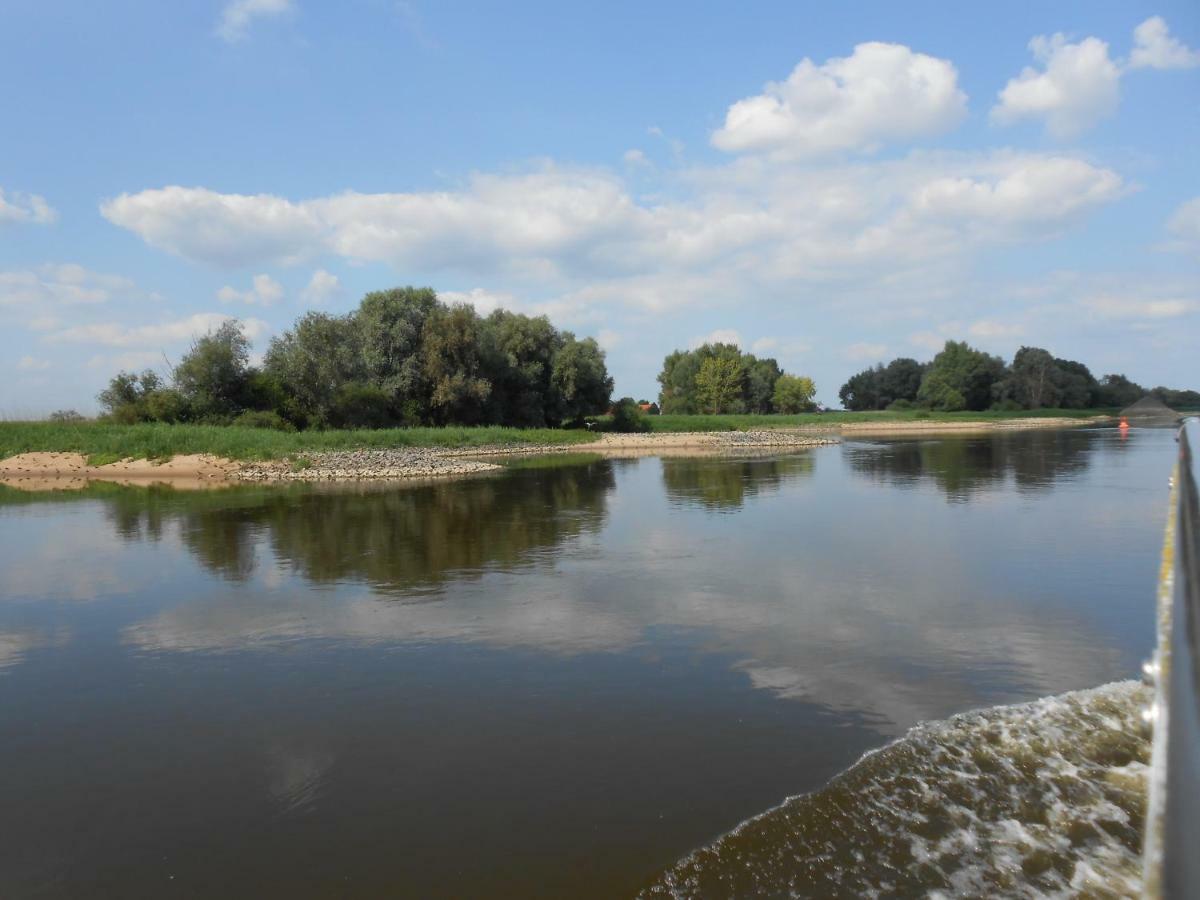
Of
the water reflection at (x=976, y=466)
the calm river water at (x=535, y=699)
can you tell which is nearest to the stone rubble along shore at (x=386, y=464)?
the water reflection at (x=976, y=466)

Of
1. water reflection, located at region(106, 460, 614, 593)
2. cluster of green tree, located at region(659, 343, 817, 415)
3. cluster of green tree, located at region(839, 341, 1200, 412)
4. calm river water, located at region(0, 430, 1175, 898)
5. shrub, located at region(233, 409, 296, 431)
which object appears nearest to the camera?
calm river water, located at region(0, 430, 1175, 898)

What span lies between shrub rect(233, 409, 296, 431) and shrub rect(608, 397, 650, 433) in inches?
1617

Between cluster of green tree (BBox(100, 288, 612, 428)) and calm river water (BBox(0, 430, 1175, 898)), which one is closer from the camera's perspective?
calm river water (BBox(0, 430, 1175, 898))

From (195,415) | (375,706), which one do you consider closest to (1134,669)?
(375,706)

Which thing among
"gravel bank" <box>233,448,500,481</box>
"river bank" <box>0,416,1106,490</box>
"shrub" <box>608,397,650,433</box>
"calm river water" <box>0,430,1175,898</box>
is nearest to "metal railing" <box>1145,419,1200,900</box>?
"calm river water" <box>0,430,1175,898</box>

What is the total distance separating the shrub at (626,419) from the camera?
88.8m

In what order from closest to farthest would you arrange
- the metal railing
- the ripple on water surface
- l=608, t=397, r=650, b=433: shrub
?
the metal railing → the ripple on water surface → l=608, t=397, r=650, b=433: shrub

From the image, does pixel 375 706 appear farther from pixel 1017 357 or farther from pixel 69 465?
pixel 1017 357

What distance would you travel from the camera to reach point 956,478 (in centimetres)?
3145

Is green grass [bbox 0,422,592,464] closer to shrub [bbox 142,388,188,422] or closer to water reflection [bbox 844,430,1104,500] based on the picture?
shrub [bbox 142,388,188,422]

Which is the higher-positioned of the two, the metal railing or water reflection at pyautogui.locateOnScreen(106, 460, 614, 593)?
the metal railing

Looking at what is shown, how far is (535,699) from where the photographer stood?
839 centimetres

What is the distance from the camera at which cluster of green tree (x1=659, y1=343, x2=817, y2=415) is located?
113 meters

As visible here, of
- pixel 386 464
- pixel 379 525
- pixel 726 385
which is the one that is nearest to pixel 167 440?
pixel 386 464
